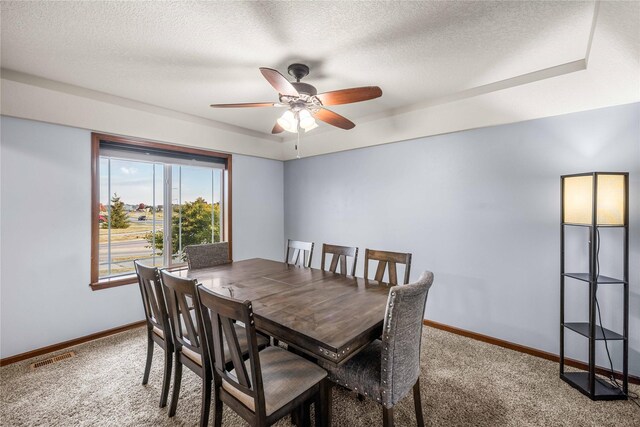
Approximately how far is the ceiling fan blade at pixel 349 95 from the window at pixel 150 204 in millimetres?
2401

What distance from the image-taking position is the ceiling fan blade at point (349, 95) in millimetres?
1863

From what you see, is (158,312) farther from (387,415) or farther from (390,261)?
(390,261)

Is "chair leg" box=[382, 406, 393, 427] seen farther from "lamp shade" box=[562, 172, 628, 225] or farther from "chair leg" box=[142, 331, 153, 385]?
"lamp shade" box=[562, 172, 628, 225]

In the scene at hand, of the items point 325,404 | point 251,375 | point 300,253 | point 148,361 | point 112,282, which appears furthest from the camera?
point 300,253

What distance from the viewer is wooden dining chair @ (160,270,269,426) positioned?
Answer: 5.00 feet

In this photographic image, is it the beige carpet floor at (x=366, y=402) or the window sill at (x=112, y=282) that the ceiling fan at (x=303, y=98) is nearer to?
the beige carpet floor at (x=366, y=402)

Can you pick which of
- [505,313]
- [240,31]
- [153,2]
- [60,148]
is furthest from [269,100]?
[505,313]

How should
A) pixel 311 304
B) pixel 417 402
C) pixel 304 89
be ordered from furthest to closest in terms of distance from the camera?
pixel 304 89 → pixel 311 304 → pixel 417 402

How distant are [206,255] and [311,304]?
172 cm

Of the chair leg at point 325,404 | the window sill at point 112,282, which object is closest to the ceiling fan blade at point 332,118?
the chair leg at point 325,404

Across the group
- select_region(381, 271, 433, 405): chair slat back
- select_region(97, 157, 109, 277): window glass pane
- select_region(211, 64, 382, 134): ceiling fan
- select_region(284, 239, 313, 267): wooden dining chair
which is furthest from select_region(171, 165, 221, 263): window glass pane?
select_region(381, 271, 433, 405): chair slat back

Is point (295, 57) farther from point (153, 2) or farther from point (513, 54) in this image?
point (513, 54)

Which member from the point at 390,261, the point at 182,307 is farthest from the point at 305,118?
the point at 182,307

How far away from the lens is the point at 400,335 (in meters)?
1.41
